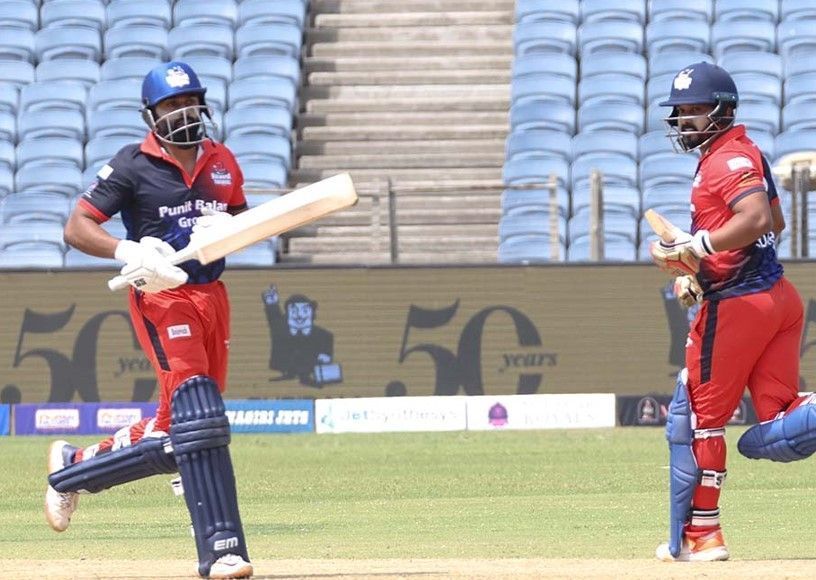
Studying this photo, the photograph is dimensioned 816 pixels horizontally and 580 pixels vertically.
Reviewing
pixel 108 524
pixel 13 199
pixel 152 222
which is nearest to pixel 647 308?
pixel 13 199

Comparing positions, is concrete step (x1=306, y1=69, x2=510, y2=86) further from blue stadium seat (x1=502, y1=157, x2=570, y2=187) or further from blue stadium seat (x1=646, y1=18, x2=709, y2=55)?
blue stadium seat (x1=502, y1=157, x2=570, y2=187)

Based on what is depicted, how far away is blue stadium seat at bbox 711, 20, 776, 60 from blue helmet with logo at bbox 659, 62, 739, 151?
15.1 meters

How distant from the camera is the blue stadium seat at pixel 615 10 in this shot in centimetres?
2316

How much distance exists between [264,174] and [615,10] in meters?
5.33

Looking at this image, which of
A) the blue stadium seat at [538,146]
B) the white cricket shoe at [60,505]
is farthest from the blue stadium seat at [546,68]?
the white cricket shoe at [60,505]

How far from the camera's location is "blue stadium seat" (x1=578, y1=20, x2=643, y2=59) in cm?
2281

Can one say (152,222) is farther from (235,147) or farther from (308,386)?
(235,147)

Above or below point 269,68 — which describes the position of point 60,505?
below

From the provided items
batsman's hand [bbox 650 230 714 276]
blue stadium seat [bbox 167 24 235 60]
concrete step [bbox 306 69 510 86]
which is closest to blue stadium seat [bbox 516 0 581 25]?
concrete step [bbox 306 69 510 86]

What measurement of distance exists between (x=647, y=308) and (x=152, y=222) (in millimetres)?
11671

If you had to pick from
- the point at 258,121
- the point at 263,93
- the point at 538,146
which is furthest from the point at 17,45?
the point at 538,146

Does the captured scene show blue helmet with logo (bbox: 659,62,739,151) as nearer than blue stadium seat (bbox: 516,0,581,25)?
Yes

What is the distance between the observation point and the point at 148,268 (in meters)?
6.97

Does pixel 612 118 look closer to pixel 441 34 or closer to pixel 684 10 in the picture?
pixel 684 10
